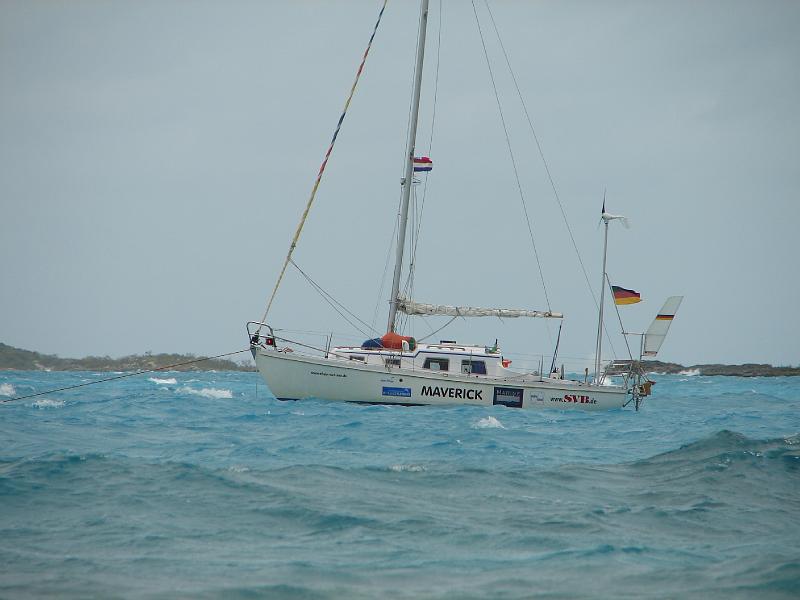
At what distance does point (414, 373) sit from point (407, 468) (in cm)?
1633

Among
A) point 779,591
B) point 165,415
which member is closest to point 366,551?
point 779,591

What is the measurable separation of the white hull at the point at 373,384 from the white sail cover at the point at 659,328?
587 cm

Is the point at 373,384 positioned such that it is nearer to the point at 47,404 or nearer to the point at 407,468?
the point at 47,404

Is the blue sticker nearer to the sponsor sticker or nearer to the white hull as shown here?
the white hull

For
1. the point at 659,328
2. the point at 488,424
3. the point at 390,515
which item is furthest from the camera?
the point at 659,328

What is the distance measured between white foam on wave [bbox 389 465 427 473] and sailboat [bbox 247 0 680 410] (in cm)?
1591

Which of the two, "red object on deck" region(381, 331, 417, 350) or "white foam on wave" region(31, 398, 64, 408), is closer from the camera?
"white foam on wave" region(31, 398, 64, 408)

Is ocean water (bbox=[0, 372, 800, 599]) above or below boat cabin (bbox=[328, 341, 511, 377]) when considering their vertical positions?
below

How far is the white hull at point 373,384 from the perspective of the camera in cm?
3142

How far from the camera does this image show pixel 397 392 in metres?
31.5

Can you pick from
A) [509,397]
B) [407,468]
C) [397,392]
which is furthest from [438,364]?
[407,468]

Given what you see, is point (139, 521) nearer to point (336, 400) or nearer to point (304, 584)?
point (304, 584)

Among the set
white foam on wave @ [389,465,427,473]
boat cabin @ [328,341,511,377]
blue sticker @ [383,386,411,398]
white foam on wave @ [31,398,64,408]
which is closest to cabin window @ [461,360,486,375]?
boat cabin @ [328,341,511,377]

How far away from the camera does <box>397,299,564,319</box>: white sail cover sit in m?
35.8
